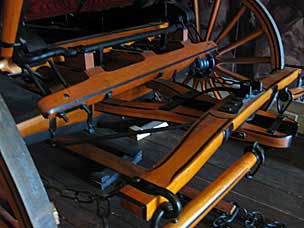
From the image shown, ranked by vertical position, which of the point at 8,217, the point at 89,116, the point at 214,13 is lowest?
the point at 8,217

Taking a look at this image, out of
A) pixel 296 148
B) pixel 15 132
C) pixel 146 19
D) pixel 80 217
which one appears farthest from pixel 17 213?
pixel 296 148

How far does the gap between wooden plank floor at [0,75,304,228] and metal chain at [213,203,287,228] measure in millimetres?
40

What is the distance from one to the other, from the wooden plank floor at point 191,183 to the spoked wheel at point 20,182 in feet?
1.68

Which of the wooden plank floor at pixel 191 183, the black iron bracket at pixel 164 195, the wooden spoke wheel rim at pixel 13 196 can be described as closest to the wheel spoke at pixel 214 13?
the wooden plank floor at pixel 191 183

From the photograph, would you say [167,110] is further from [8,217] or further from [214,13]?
[214,13]

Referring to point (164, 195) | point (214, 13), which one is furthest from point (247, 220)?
point (214, 13)

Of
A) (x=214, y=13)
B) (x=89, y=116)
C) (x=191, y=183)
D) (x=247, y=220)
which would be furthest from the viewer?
(x=214, y=13)

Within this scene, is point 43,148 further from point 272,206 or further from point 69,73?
point 272,206

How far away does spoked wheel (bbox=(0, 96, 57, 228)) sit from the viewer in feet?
1.95

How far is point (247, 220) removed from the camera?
122 centimetres

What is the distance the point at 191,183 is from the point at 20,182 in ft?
3.35

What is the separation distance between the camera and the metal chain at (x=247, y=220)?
3.93 feet

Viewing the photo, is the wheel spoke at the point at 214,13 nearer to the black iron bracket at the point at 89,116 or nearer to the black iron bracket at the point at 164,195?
the black iron bracket at the point at 89,116

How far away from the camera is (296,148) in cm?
178
